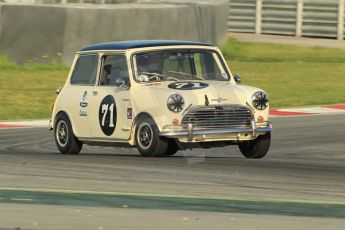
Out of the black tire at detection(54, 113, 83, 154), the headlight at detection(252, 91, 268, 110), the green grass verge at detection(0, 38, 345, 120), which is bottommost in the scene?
the green grass verge at detection(0, 38, 345, 120)

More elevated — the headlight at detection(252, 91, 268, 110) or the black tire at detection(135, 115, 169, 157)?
the headlight at detection(252, 91, 268, 110)

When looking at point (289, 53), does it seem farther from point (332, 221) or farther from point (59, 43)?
point (332, 221)

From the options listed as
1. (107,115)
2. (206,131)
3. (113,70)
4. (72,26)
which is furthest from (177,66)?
(72,26)

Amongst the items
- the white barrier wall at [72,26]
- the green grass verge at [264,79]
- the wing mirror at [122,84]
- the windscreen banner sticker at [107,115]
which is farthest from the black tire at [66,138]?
the white barrier wall at [72,26]

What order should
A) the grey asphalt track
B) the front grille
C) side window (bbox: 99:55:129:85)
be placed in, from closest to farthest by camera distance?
the grey asphalt track → the front grille → side window (bbox: 99:55:129:85)

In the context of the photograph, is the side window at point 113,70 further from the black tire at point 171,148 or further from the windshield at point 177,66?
the black tire at point 171,148

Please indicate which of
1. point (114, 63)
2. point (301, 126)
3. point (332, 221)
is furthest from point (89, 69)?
point (332, 221)

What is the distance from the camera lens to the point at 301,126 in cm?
1858

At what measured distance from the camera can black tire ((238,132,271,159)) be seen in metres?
14.1

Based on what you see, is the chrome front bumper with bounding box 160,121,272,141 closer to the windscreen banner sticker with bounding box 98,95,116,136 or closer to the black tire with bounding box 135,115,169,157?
the black tire with bounding box 135,115,169,157

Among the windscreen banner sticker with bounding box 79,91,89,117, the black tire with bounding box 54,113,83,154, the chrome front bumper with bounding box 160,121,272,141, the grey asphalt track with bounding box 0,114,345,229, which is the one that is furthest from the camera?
the black tire with bounding box 54,113,83,154

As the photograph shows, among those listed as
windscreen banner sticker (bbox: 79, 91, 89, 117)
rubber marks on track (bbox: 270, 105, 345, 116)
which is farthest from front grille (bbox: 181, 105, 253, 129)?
rubber marks on track (bbox: 270, 105, 345, 116)

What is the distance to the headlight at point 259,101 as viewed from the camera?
45.3 ft

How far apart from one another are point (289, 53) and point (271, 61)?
7.72 ft
